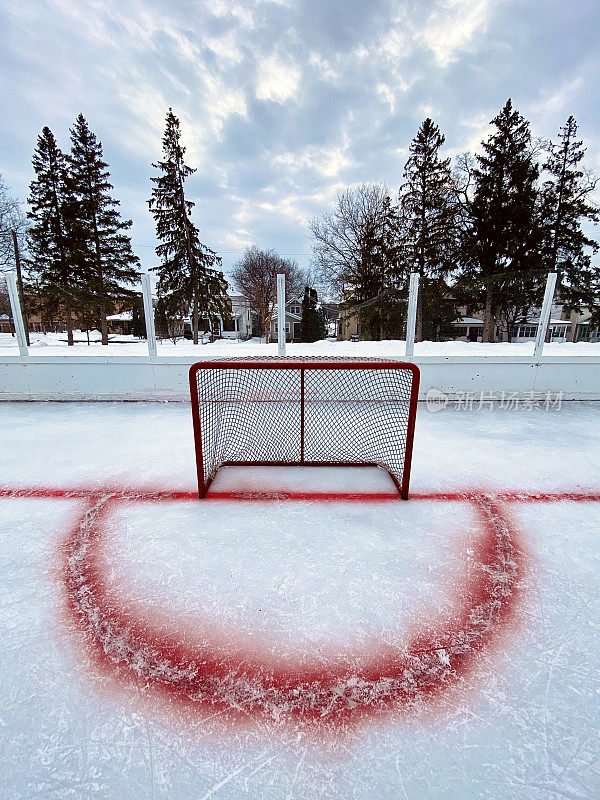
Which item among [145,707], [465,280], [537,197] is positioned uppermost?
[537,197]

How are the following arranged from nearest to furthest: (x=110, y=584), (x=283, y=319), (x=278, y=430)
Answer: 1. (x=110, y=584)
2. (x=278, y=430)
3. (x=283, y=319)

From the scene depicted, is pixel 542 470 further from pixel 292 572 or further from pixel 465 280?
pixel 465 280

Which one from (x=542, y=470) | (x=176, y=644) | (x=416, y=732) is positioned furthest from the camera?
(x=542, y=470)

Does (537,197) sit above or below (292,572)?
above

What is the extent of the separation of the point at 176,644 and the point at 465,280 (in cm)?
645

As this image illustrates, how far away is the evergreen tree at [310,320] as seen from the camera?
1908 centimetres

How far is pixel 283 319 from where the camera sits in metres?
5.20

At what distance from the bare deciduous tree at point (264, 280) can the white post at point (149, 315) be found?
17.4 m

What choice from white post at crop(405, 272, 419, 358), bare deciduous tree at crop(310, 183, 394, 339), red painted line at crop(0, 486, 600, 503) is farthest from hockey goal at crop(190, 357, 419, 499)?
bare deciduous tree at crop(310, 183, 394, 339)

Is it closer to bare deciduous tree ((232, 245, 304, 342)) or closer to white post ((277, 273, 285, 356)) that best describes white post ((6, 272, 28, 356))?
white post ((277, 273, 285, 356))

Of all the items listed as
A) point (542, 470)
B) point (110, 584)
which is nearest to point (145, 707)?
point (110, 584)

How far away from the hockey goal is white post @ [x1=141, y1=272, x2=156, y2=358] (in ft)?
7.41

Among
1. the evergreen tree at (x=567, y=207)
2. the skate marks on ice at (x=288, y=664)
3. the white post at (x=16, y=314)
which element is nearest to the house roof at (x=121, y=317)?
the white post at (x=16, y=314)

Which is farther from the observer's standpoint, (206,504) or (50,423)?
(50,423)
